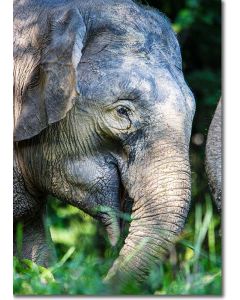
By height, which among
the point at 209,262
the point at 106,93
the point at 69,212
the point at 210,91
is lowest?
the point at 69,212

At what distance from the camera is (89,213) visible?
550 cm

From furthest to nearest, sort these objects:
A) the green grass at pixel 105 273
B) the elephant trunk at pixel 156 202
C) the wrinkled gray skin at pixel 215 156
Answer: the wrinkled gray skin at pixel 215 156, the elephant trunk at pixel 156 202, the green grass at pixel 105 273

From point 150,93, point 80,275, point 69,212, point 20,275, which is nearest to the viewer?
point 80,275

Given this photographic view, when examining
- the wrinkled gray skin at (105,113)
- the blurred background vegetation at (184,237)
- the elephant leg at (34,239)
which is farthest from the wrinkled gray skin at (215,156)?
the elephant leg at (34,239)

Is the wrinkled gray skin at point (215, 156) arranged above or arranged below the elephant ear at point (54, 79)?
below

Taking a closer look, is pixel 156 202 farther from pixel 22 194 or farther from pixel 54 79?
pixel 22 194

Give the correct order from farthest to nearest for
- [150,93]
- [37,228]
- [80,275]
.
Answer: [37,228]
[150,93]
[80,275]

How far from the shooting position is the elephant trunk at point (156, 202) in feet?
16.3

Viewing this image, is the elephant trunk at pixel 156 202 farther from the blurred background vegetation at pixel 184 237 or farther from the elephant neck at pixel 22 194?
the elephant neck at pixel 22 194

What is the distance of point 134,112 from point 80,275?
4.21ft

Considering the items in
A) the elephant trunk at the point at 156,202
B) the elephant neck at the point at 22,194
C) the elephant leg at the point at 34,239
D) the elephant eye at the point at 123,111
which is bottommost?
the elephant leg at the point at 34,239

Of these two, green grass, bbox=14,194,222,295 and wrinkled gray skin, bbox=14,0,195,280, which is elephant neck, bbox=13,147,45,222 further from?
green grass, bbox=14,194,222,295
